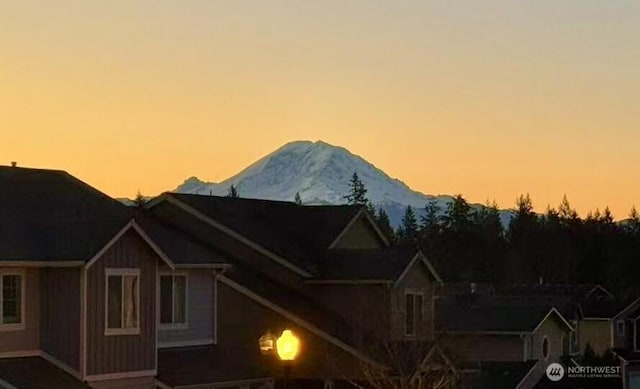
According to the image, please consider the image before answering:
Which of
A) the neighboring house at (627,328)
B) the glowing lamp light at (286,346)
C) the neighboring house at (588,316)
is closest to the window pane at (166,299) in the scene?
the glowing lamp light at (286,346)

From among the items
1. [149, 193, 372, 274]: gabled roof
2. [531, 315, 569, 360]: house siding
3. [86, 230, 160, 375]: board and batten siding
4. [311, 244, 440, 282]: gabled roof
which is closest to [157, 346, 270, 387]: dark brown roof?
[86, 230, 160, 375]: board and batten siding

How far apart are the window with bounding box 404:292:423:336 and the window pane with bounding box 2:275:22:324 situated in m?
13.1

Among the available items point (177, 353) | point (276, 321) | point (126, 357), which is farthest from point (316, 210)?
point (126, 357)

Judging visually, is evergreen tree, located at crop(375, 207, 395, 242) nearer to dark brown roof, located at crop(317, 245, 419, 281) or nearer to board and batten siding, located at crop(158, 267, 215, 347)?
dark brown roof, located at crop(317, 245, 419, 281)

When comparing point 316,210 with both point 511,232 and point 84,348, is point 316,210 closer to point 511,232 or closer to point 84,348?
point 84,348

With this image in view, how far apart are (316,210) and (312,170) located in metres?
137

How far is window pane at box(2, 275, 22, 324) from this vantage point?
2708 centimetres

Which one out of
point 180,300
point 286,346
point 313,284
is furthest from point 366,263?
point 286,346

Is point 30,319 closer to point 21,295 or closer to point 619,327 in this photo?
point 21,295

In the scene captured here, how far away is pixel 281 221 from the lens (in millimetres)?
40812

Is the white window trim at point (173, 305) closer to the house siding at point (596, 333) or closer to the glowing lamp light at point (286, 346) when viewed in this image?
the glowing lamp light at point (286, 346)

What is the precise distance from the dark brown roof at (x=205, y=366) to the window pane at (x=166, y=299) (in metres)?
0.79

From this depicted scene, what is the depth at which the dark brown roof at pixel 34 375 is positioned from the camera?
84.8ft

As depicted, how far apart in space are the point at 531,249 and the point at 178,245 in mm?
92246
